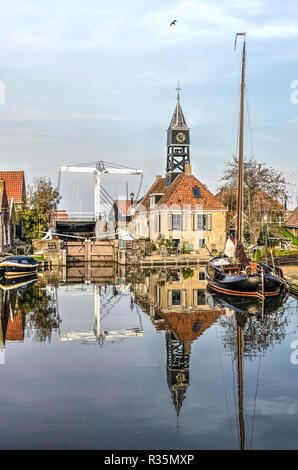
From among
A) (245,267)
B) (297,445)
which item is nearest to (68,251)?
(245,267)

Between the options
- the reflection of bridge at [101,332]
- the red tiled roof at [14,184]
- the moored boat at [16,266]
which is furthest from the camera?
the red tiled roof at [14,184]

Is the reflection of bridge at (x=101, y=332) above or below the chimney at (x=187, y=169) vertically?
below

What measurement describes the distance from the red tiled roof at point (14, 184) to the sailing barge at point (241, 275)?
101ft

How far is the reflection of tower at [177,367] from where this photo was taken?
11.7 metres

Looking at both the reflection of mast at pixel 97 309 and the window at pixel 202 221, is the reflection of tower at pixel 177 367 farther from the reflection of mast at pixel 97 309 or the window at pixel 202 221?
the window at pixel 202 221

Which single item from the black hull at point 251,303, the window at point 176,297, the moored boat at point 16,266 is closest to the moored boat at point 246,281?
the black hull at point 251,303

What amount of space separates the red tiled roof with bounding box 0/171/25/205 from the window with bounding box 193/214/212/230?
797 inches

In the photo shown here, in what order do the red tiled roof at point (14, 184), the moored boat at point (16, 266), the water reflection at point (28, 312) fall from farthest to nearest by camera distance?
the red tiled roof at point (14, 184) < the moored boat at point (16, 266) < the water reflection at point (28, 312)

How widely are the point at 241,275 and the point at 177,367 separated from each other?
12530 millimetres

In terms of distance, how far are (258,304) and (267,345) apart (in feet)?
25.2

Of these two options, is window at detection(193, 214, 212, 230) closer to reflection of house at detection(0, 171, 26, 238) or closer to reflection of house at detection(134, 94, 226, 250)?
reflection of house at detection(134, 94, 226, 250)

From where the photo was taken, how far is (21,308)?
76.2 ft

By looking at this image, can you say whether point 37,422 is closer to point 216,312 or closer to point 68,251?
point 216,312

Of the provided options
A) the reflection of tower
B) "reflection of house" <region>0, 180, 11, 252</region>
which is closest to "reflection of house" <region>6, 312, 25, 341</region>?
the reflection of tower
